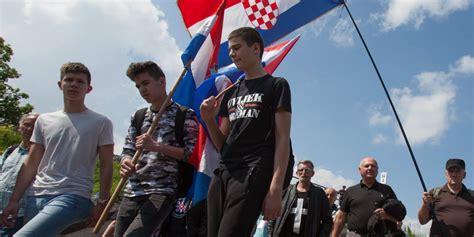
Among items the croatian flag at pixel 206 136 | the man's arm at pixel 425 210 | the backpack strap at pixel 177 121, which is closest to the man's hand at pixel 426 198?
the man's arm at pixel 425 210

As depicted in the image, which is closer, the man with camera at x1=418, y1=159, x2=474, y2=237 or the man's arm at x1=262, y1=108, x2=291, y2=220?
the man's arm at x1=262, y1=108, x2=291, y2=220

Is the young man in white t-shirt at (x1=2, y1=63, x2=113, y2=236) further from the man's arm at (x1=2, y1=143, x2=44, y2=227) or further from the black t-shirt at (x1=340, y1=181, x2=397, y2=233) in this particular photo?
the black t-shirt at (x1=340, y1=181, x2=397, y2=233)

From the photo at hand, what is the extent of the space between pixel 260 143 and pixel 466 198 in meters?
4.03

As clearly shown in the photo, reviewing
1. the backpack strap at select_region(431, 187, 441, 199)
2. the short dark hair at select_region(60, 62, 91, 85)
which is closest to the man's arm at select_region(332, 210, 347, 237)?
the backpack strap at select_region(431, 187, 441, 199)

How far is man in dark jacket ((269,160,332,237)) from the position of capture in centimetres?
545

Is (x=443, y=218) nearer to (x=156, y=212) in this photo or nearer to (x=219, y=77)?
(x=219, y=77)

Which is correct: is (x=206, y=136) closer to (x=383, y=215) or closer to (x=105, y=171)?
(x=105, y=171)

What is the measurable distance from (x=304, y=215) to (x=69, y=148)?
3.07 m

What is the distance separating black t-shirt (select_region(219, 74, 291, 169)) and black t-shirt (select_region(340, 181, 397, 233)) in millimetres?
2939

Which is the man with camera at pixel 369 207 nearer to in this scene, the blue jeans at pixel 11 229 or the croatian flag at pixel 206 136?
the croatian flag at pixel 206 136

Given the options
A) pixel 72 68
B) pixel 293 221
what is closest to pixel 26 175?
pixel 72 68

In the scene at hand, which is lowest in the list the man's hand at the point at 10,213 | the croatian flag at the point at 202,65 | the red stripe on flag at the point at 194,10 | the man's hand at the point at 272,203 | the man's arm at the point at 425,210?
the man's hand at the point at 10,213

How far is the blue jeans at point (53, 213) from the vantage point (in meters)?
2.85

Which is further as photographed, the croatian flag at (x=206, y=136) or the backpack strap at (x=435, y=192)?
the backpack strap at (x=435, y=192)
